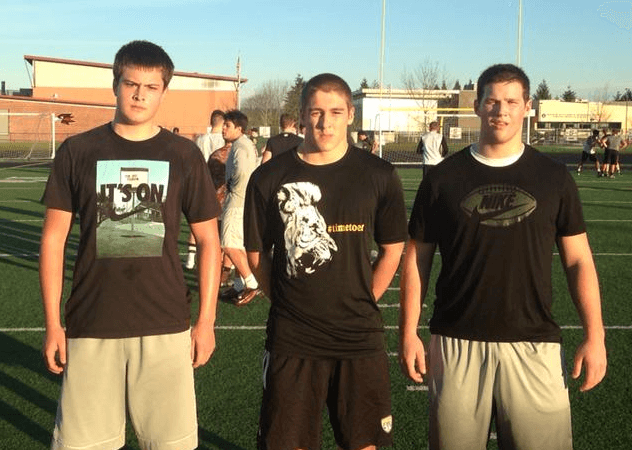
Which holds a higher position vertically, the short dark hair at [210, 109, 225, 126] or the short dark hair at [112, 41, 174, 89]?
the short dark hair at [210, 109, 225, 126]

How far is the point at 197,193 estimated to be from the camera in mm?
3176

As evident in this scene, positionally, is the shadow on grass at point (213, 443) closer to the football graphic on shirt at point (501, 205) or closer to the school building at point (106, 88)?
the football graphic on shirt at point (501, 205)

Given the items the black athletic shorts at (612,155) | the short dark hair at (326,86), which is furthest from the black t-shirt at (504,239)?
the black athletic shorts at (612,155)

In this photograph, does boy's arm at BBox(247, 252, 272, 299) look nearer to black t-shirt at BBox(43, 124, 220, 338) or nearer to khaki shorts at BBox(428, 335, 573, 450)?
black t-shirt at BBox(43, 124, 220, 338)

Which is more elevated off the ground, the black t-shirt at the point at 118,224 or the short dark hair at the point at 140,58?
the short dark hair at the point at 140,58

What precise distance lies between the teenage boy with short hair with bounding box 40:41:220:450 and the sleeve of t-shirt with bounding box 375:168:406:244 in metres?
0.78

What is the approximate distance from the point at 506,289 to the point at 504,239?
19 cm

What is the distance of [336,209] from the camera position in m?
3.25

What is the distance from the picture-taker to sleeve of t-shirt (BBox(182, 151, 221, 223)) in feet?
10.3

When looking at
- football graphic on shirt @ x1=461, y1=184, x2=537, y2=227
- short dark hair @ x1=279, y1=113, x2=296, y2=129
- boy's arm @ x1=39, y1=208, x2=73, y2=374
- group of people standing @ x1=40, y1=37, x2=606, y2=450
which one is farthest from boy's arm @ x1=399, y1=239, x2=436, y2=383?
short dark hair @ x1=279, y1=113, x2=296, y2=129

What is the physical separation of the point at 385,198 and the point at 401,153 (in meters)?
41.8

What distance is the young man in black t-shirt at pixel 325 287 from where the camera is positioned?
3268 mm

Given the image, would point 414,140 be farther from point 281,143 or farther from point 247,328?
point 247,328

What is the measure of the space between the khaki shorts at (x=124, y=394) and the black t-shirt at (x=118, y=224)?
0.07 m
